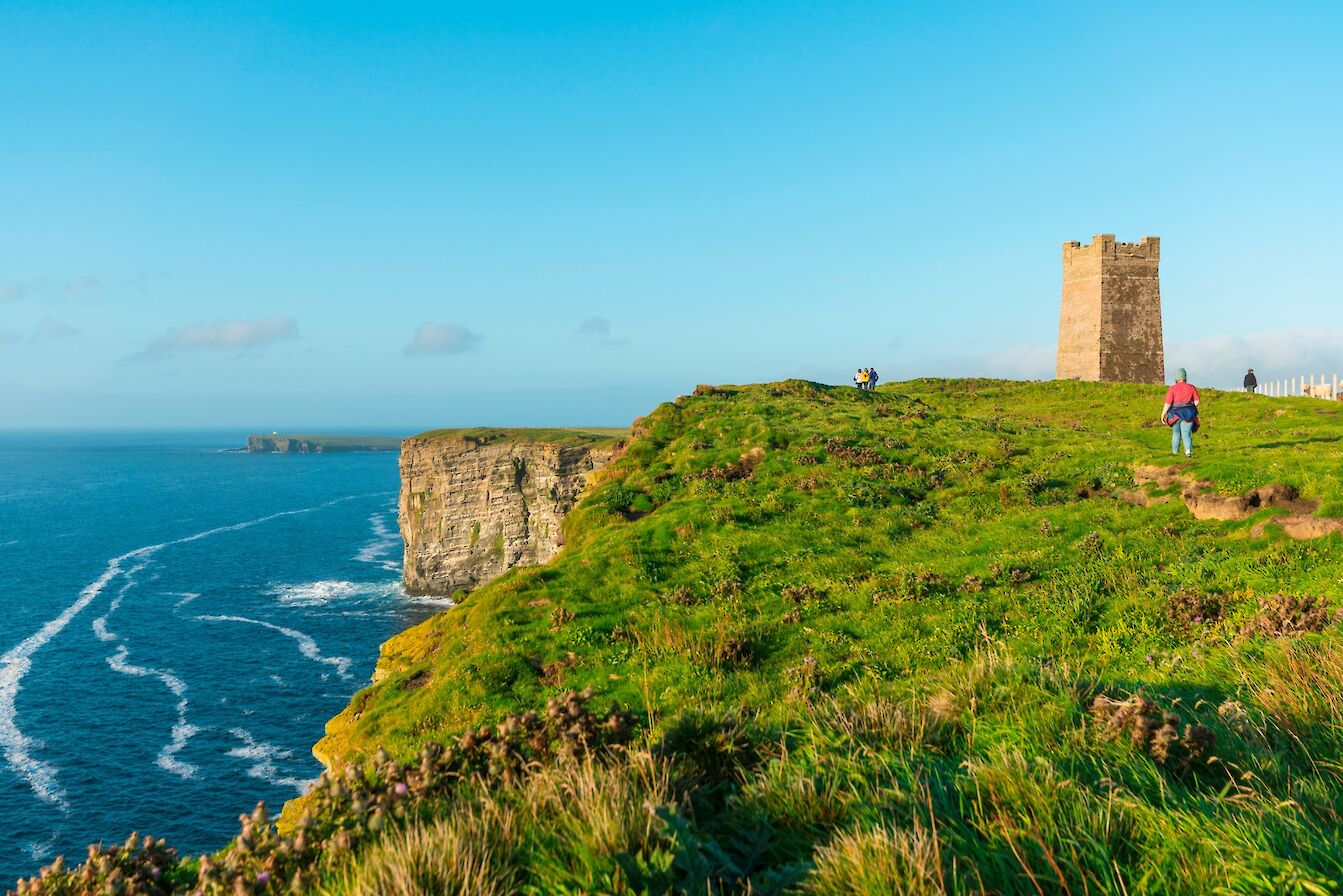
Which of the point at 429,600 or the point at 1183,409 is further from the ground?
the point at 1183,409

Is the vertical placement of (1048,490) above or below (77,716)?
above

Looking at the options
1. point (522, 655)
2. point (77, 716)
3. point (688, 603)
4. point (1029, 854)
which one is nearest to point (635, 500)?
point (688, 603)

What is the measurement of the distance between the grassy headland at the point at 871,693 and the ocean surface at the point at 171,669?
31189mm

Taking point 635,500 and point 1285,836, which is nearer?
point 1285,836

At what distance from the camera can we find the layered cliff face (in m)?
99.8

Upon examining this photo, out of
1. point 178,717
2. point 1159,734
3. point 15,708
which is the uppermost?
point 1159,734

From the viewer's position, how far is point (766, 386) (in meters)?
47.1

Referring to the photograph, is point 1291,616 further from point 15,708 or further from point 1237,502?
point 15,708

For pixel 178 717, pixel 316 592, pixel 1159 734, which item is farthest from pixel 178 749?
pixel 1159 734

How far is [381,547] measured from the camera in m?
130

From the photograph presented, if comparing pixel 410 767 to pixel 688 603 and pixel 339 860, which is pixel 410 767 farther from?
pixel 688 603

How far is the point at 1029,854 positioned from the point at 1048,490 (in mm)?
20038

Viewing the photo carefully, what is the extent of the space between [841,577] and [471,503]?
305ft

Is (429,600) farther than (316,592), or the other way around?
(429,600)
